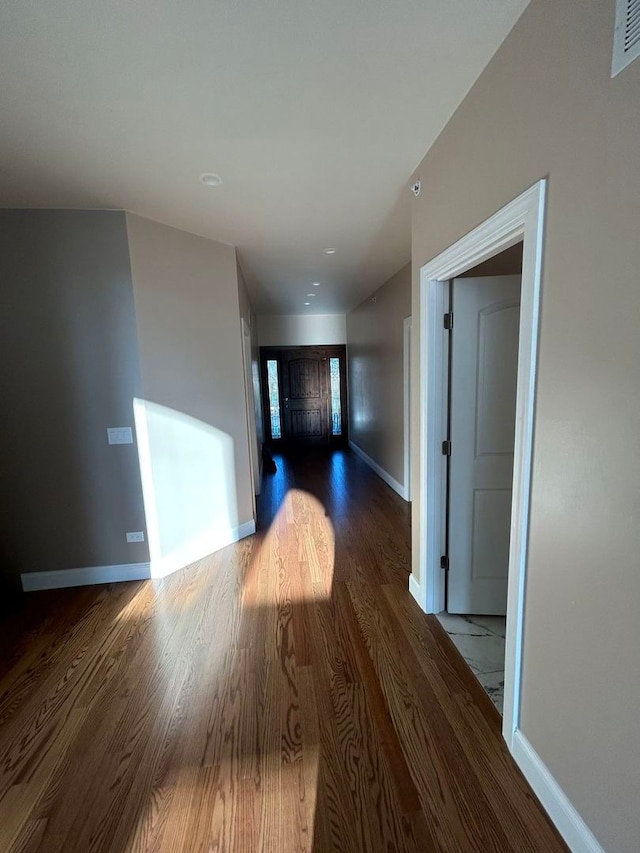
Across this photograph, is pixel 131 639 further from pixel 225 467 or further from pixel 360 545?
pixel 360 545

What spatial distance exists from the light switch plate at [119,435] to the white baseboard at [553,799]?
8.90 ft

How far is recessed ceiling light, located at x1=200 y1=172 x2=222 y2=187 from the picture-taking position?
2059mm

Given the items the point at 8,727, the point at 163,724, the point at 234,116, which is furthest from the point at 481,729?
the point at 234,116

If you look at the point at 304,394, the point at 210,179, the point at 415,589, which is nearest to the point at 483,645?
the point at 415,589

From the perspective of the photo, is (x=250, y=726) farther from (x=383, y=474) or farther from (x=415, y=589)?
(x=383, y=474)

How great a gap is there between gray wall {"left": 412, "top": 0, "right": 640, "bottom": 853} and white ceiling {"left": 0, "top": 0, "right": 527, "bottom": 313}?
1.15 feet

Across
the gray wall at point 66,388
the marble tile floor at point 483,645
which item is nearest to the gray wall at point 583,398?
the marble tile floor at point 483,645

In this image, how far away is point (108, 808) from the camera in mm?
1305

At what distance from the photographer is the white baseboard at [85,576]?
2.71m

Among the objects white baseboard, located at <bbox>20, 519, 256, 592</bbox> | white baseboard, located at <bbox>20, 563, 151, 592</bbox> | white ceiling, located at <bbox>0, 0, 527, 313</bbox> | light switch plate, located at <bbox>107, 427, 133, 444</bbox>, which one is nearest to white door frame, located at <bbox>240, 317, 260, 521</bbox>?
white baseboard, located at <bbox>20, 519, 256, 592</bbox>

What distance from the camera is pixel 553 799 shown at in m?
1.20

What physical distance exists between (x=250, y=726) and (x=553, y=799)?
Result: 3.73 ft

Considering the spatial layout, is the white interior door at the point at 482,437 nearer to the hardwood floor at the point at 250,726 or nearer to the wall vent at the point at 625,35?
the hardwood floor at the point at 250,726

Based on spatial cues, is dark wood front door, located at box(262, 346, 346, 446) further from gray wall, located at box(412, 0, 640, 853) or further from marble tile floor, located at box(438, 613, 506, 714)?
gray wall, located at box(412, 0, 640, 853)
